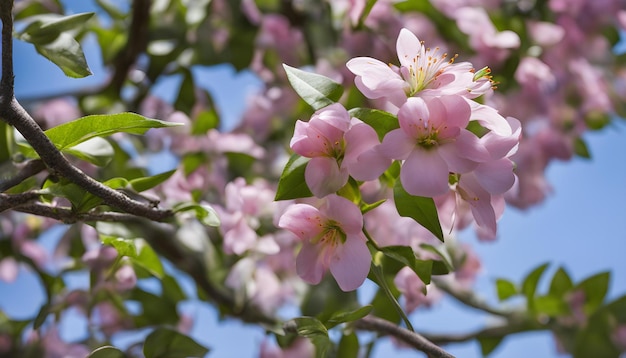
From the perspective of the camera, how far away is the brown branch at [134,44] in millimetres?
1019

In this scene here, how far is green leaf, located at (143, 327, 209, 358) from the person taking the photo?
1.98 feet

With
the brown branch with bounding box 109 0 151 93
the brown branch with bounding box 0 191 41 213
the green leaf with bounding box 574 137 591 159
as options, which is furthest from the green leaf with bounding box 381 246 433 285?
the green leaf with bounding box 574 137 591 159

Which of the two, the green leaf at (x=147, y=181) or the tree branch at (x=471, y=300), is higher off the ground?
the green leaf at (x=147, y=181)

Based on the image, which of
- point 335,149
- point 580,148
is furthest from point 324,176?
point 580,148

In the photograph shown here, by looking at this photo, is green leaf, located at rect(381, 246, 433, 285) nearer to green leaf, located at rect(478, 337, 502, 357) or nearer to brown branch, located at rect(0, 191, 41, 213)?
brown branch, located at rect(0, 191, 41, 213)

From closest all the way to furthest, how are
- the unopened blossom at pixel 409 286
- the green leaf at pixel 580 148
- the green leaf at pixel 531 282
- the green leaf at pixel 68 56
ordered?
the green leaf at pixel 68 56, the unopened blossom at pixel 409 286, the green leaf at pixel 531 282, the green leaf at pixel 580 148

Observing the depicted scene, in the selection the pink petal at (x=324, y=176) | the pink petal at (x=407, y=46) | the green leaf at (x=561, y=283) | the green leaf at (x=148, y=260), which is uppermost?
the pink petal at (x=407, y=46)

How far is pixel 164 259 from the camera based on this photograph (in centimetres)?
90

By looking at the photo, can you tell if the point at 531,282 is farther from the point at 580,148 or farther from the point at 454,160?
the point at 454,160

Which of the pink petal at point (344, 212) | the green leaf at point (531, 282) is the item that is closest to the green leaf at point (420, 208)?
the pink petal at point (344, 212)

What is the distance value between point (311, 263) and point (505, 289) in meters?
0.61

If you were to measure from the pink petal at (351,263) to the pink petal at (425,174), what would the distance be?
0.06 m

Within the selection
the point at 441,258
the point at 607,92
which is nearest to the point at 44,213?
the point at 441,258

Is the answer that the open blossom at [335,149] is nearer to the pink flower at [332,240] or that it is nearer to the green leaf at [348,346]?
the pink flower at [332,240]
